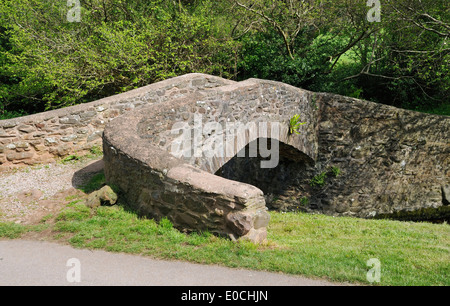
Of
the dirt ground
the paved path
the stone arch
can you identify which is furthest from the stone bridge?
the paved path

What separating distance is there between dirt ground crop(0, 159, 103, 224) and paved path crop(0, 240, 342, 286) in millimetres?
1616

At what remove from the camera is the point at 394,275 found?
4.84 metres

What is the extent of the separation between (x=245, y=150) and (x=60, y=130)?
589 centimetres

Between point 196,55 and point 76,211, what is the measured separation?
1017 cm

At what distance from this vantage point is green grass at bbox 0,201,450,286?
4.84 metres

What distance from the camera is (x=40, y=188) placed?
26.2ft

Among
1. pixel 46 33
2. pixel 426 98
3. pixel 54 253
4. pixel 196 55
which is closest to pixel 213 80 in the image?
pixel 196 55

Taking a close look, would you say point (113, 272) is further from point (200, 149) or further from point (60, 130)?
point (60, 130)

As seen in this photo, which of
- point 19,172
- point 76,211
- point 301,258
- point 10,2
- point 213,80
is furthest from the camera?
point 10,2

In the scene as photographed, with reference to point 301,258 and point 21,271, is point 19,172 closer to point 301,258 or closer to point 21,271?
point 21,271

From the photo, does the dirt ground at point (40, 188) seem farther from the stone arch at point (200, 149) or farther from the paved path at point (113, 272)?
the paved path at point (113, 272)

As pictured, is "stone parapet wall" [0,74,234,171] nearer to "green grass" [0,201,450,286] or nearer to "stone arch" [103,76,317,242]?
"stone arch" [103,76,317,242]

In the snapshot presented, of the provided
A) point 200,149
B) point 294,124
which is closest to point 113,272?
point 200,149

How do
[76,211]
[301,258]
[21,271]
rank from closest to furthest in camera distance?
[21,271], [301,258], [76,211]
